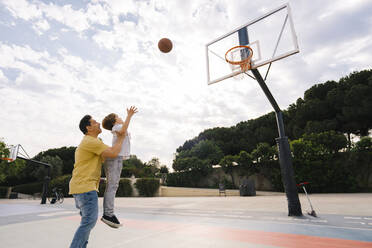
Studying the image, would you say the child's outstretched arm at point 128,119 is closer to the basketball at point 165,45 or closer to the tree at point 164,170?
the basketball at point 165,45

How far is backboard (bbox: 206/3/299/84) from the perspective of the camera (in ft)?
20.1

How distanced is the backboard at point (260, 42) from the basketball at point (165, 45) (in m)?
2.53

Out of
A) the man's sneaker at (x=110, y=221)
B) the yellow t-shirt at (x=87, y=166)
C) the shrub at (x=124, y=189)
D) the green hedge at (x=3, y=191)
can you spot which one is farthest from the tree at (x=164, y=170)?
the yellow t-shirt at (x=87, y=166)

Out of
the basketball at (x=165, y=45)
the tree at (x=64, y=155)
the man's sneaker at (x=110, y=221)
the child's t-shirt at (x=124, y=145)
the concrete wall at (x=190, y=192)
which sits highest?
the tree at (x=64, y=155)

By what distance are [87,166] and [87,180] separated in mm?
176

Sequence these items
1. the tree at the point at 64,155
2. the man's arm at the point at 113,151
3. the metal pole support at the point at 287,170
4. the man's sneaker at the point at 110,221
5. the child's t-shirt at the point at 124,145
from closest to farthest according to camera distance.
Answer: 1. the man's arm at the point at 113,151
2. the man's sneaker at the point at 110,221
3. the child's t-shirt at the point at 124,145
4. the metal pole support at the point at 287,170
5. the tree at the point at 64,155

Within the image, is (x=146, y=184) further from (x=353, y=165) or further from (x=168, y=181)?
(x=353, y=165)

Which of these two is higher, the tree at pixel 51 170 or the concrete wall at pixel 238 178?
the tree at pixel 51 170

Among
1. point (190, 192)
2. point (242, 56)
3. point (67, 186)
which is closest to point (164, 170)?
point (67, 186)

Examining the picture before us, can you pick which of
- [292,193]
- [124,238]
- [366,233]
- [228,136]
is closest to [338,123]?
[228,136]

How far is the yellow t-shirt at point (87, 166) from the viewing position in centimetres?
226

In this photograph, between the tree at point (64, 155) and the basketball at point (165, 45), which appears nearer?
the basketball at point (165, 45)

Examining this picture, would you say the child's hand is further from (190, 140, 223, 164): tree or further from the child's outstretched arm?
(190, 140, 223, 164): tree

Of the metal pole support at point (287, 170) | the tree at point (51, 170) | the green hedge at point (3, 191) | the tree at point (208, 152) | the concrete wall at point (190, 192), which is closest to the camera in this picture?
the metal pole support at point (287, 170)
